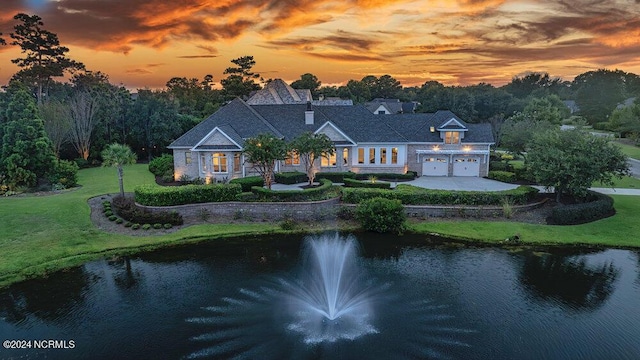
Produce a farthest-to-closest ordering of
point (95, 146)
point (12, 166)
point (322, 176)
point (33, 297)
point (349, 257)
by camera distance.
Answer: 1. point (95, 146)
2. point (322, 176)
3. point (12, 166)
4. point (349, 257)
5. point (33, 297)

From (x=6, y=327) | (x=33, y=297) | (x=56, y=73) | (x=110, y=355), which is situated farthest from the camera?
(x=56, y=73)

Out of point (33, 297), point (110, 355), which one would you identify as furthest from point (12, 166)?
point (110, 355)

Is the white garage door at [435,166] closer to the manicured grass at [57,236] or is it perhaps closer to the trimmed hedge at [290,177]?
the trimmed hedge at [290,177]

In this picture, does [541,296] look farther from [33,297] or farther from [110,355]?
[33,297]

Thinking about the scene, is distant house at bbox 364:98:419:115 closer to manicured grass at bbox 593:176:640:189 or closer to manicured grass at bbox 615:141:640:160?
manicured grass at bbox 615:141:640:160

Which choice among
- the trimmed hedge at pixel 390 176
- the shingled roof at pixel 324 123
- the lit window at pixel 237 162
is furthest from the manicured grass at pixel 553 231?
the lit window at pixel 237 162

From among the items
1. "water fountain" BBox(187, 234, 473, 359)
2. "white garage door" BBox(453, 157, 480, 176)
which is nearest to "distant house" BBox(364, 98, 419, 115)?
"white garage door" BBox(453, 157, 480, 176)
